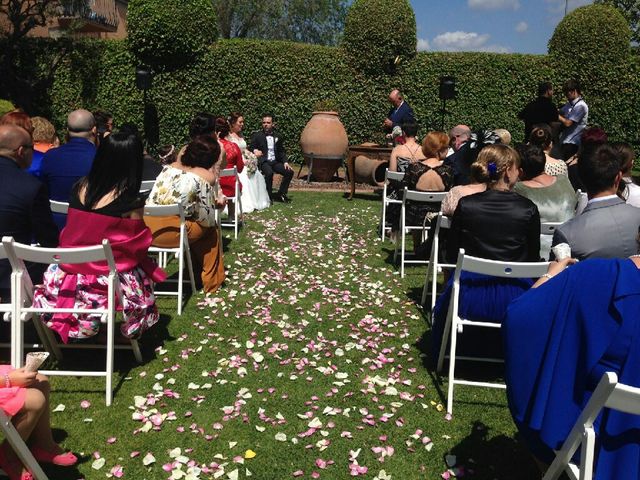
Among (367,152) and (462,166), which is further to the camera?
(367,152)

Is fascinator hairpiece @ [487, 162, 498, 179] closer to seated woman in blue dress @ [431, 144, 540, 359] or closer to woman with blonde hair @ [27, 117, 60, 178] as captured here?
seated woman in blue dress @ [431, 144, 540, 359]

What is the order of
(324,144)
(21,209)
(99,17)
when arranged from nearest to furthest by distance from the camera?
(21,209) → (324,144) → (99,17)

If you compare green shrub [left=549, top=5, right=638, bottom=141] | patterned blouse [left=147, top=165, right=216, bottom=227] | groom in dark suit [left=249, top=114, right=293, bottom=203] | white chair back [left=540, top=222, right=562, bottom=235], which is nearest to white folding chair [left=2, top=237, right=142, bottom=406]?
patterned blouse [left=147, top=165, right=216, bottom=227]

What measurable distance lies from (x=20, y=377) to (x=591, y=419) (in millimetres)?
2301

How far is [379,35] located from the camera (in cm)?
1409

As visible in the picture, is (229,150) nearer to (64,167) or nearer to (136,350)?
(64,167)

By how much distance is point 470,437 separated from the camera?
3219mm

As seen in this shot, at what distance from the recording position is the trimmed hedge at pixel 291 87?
46.6ft

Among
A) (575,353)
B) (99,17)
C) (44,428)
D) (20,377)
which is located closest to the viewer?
(575,353)

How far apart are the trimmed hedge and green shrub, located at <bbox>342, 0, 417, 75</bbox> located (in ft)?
0.93

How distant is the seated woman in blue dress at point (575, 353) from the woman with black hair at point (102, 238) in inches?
95.9

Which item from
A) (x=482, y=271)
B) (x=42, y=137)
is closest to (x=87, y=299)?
(x=482, y=271)

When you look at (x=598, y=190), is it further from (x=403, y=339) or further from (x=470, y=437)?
(x=403, y=339)

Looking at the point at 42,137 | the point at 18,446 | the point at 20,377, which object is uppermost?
the point at 42,137
